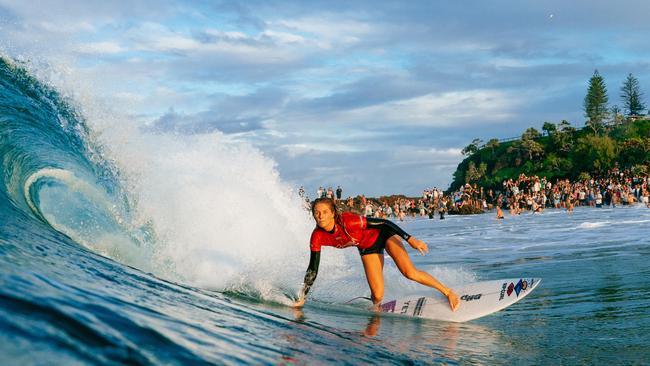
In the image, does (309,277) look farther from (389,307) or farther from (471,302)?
(471,302)

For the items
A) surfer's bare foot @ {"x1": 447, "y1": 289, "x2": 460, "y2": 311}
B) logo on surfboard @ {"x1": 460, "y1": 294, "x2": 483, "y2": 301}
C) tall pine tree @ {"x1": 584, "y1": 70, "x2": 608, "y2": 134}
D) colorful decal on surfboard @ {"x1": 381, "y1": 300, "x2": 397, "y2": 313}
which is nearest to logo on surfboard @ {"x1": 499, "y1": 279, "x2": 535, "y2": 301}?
logo on surfboard @ {"x1": 460, "y1": 294, "x2": 483, "y2": 301}

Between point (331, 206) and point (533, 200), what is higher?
point (533, 200)

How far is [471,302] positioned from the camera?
23.4ft

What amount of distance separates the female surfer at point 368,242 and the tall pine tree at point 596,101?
10396 centimetres

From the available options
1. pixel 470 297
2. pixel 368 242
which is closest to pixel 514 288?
pixel 470 297

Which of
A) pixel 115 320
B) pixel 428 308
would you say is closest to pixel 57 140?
pixel 428 308

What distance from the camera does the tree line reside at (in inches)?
3359

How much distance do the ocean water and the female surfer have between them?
0.41 metres

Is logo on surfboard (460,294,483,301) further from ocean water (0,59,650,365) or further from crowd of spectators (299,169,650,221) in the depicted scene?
crowd of spectators (299,169,650,221)

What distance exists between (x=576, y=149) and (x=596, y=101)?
74.1 feet

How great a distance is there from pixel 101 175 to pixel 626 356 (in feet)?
30.9

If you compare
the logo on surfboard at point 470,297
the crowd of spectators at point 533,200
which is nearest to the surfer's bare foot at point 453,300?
the logo on surfboard at point 470,297

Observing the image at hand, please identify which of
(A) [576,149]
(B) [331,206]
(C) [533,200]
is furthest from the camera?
(A) [576,149]

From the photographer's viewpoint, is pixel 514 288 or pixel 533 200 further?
pixel 533 200
